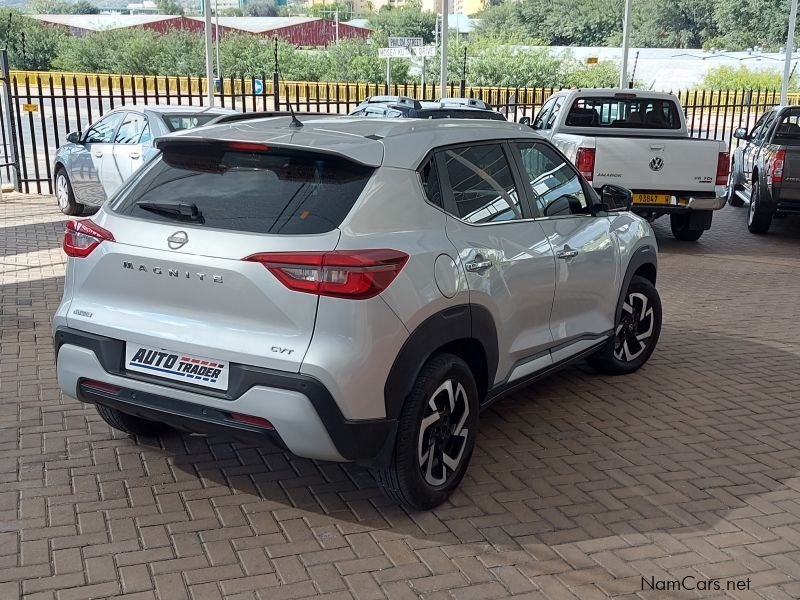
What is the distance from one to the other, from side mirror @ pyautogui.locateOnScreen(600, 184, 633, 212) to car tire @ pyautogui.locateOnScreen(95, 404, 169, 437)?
121 inches

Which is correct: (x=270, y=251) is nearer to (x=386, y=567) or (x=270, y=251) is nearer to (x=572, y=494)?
(x=386, y=567)

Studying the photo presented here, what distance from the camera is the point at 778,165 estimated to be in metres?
12.1

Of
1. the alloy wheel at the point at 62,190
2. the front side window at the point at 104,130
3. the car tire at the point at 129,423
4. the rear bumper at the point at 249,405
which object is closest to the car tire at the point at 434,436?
the rear bumper at the point at 249,405

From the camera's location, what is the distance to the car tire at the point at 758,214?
12.9 m

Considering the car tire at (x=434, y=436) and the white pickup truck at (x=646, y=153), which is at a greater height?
the white pickup truck at (x=646, y=153)

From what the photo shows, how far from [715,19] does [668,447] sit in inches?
3651

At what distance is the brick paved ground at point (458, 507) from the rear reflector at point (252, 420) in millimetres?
574

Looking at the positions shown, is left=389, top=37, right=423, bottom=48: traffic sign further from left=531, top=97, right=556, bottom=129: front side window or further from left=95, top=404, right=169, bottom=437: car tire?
left=95, top=404, right=169, bottom=437: car tire

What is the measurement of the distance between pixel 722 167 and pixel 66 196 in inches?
363

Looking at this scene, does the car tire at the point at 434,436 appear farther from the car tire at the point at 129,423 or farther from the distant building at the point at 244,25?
the distant building at the point at 244,25

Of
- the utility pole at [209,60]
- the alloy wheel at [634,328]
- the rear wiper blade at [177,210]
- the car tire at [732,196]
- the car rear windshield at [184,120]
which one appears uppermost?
the utility pole at [209,60]

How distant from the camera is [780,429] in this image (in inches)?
219

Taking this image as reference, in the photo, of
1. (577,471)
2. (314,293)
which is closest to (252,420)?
(314,293)

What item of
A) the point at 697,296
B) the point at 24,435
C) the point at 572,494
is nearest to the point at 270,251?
the point at 572,494
